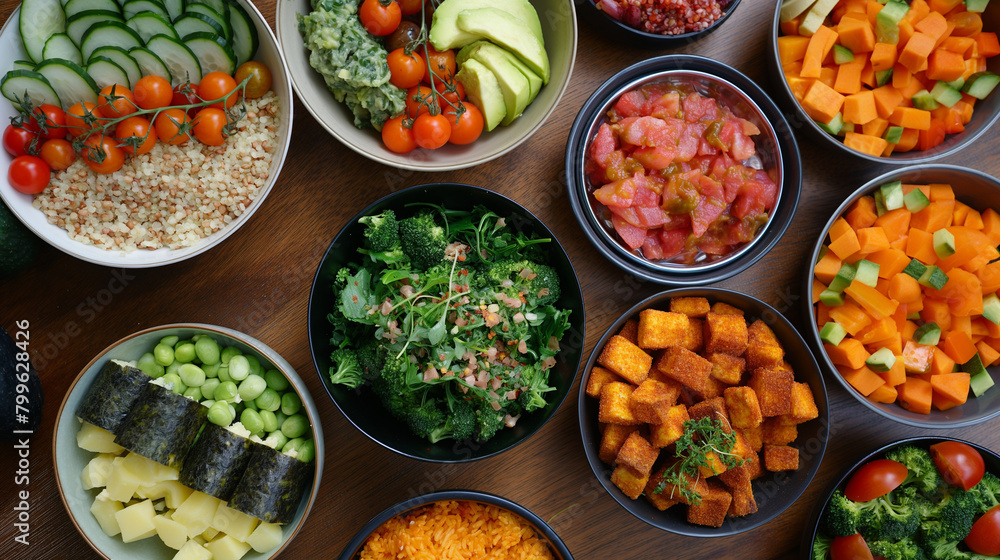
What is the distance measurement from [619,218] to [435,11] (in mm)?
926

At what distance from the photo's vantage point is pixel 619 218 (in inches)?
83.5

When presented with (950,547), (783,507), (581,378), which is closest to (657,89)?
(581,378)

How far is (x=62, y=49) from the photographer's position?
6.26 ft

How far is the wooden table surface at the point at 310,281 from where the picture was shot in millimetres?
2207

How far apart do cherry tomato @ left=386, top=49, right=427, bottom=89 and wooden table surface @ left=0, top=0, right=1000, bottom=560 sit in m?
0.37

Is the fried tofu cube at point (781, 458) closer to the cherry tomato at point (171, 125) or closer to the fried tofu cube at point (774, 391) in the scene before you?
the fried tofu cube at point (774, 391)

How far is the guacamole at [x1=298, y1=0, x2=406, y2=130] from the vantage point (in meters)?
1.89

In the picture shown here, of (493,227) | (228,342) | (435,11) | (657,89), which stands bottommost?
(228,342)

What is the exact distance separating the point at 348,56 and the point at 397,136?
291mm

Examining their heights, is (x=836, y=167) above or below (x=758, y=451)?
above

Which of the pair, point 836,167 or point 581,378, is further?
point 836,167

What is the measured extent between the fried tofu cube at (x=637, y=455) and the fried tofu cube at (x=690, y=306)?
1.55 ft

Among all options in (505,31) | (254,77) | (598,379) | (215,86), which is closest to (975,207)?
(598,379)

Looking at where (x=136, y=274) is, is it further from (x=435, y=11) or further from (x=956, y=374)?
(x=956, y=374)
